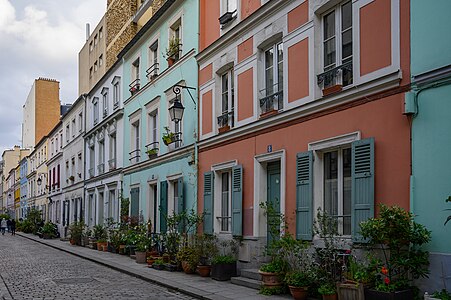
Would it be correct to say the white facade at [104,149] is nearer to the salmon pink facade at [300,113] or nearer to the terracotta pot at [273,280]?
the salmon pink facade at [300,113]

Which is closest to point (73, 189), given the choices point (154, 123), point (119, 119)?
point (119, 119)

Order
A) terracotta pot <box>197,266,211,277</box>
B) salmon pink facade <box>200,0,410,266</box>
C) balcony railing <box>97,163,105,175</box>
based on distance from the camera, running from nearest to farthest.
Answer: salmon pink facade <box>200,0,410,266</box>
terracotta pot <box>197,266,211,277</box>
balcony railing <box>97,163,105,175</box>

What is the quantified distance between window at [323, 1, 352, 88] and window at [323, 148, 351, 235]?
4.66ft

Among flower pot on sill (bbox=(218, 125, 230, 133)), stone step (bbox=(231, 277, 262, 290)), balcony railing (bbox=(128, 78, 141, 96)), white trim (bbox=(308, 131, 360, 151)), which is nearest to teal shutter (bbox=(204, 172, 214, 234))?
flower pot on sill (bbox=(218, 125, 230, 133))

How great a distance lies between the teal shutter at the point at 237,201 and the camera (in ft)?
45.7

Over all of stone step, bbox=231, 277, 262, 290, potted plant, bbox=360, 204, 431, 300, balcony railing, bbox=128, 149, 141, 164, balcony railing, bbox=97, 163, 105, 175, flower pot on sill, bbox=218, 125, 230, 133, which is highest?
flower pot on sill, bbox=218, 125, 230, 133

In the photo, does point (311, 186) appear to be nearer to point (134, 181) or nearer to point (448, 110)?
point (448, 110)

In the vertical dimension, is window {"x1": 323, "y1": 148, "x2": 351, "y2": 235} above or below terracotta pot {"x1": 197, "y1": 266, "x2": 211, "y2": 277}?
above

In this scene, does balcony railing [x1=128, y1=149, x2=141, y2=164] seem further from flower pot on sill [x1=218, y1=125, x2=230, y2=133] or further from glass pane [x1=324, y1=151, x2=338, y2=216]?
glass pane [x1=324, y1=151, x2=338, y2=216]

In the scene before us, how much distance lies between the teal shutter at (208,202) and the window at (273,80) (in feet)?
10.8

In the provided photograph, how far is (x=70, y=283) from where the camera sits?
46.1 feet

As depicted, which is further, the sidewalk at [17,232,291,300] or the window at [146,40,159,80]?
the window at [146,40,159,80]

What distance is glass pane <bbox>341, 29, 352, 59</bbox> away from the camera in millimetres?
10609

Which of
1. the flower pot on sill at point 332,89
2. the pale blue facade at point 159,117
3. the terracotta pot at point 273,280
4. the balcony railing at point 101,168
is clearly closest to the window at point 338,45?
the flower pot on sill at point 332,89
